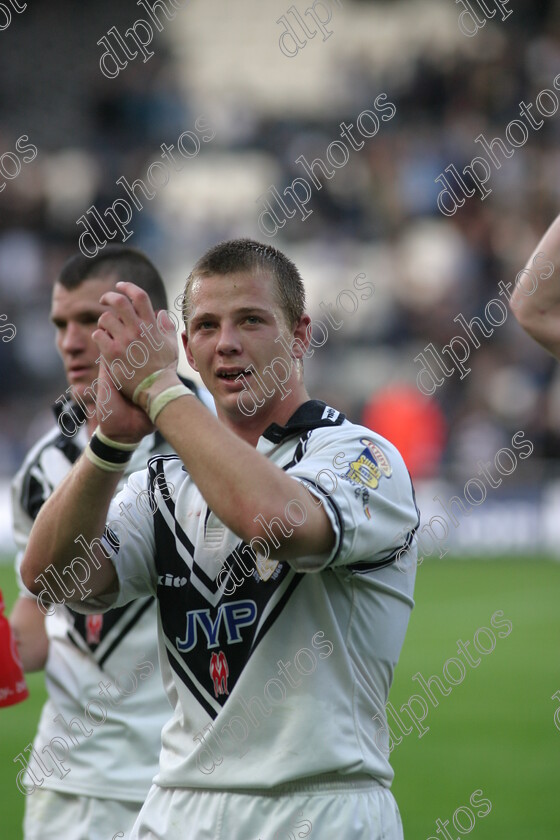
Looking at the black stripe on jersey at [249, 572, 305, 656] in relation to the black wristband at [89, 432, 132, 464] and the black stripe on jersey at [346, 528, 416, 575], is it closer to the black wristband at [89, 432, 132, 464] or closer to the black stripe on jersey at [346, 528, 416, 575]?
the black stripe on jersey at [346, 528, 416, 575]

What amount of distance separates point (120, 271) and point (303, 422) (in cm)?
166

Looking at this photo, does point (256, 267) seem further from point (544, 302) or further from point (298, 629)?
point (298, 629)

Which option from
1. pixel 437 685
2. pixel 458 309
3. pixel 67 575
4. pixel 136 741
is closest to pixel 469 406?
pixel 458 309

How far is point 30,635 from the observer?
14.6 ft

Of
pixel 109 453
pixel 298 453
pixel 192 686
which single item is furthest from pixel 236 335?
pixel 192 686

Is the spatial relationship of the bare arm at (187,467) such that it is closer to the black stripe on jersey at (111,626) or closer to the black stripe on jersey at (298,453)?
the black stripe on jersey at (298,453)

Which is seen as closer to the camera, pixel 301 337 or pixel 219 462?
pixel 219 462

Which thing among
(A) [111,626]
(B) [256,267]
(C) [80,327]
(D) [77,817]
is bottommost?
(D) [77,817]

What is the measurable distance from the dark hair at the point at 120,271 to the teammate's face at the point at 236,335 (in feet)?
4.48

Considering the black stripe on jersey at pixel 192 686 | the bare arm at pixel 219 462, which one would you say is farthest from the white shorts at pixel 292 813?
the bare arm at pixel 219 462

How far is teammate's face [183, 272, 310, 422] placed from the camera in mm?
2865

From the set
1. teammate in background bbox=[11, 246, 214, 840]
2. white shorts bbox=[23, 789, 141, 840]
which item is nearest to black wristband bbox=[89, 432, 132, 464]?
teammate in background bbox=[11, 246, 214, 840]

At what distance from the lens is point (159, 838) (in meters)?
2.82

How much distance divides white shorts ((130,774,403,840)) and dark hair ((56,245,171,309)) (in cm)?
199
